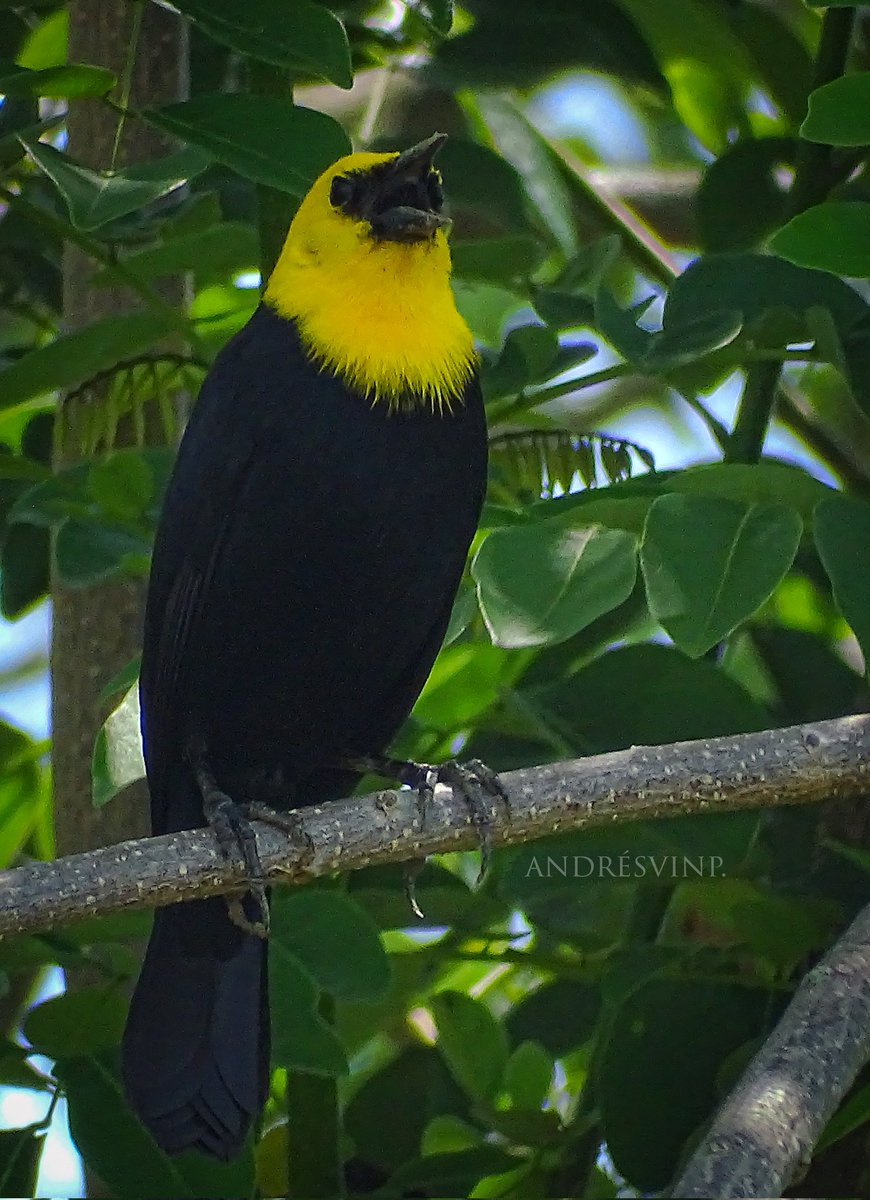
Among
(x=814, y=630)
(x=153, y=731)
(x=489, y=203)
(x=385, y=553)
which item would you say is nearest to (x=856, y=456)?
(x=814, y=630)

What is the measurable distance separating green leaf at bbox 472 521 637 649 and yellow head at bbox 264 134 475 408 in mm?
797

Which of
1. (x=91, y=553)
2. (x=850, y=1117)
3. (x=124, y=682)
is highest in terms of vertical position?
(x=91, y=553)

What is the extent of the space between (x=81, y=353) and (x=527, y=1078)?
1.42 m

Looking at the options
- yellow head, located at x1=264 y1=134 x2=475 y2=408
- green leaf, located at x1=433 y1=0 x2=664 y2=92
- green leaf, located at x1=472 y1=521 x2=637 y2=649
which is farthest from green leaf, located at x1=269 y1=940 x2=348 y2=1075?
green leaf, located at x1=433 y1=0 x2=664 y2=92

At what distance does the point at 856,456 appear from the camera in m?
3.94

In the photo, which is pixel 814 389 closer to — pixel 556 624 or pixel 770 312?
pixel 770 312

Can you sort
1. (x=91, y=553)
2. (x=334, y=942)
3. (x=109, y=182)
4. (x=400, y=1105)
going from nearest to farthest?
(x=109, y=182) < (x=334, y=942) < (x=91, y=553) < (x=400, y=1105)

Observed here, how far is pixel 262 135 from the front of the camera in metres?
2.72

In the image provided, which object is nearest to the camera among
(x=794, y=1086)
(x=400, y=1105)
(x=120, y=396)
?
(x=794, y=1086)

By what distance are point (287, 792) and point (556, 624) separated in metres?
1.35

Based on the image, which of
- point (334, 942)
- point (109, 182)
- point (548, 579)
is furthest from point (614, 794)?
point (109, 182)

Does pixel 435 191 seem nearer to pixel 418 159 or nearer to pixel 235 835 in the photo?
pixel 418 159

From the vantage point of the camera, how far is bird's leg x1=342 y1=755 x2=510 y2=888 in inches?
99.7

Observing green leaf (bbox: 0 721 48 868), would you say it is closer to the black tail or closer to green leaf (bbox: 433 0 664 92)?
the black tail
